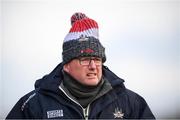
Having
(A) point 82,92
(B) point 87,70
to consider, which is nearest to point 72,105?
(A) point 82,92

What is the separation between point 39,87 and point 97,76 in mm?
412

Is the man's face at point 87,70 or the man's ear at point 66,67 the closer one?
A: the man's face at point 87,70

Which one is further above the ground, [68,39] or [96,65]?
[68,39]

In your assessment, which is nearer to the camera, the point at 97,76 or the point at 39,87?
the point at 97,76

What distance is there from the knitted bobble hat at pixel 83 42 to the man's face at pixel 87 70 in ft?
0.10

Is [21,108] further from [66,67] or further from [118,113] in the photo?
[118,113]

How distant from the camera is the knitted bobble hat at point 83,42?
2188 millimetres

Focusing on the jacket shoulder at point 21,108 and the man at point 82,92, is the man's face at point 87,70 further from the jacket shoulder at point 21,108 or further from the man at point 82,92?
the jacket shoulder at point 21,108

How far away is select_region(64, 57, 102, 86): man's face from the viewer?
7.03 ft

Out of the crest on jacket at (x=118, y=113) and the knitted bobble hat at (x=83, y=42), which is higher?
the knitted bobble hat at (x=83, y=42)

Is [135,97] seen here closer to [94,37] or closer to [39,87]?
[94,37]

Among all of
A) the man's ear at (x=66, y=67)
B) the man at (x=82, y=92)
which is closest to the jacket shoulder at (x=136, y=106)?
the man at (x=82, y=92)

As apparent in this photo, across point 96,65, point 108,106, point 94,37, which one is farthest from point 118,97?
point 94,37

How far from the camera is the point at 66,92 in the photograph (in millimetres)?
2205
